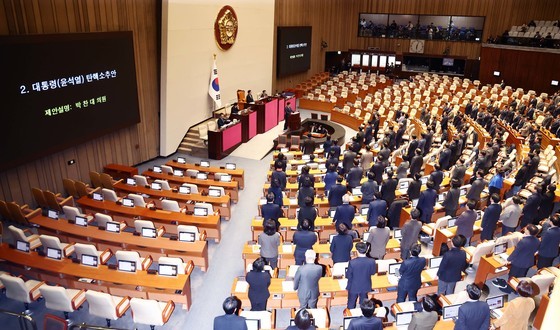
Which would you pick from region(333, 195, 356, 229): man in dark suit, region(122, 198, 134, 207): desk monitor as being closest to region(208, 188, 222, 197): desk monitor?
region(122, 198, 134, 207): desk monitor

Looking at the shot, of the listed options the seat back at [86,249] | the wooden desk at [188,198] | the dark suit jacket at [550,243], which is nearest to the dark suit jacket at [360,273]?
the dark suit jacket at [550,243]

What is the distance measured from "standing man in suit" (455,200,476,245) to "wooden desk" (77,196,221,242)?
5309mm

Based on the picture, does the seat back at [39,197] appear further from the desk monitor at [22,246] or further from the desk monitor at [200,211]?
the desk monitor at [200,211]

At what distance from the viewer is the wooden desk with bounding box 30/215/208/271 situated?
28.8 ft

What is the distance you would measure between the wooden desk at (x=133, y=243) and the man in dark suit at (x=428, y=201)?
5.02 metres

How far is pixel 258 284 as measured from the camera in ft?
22.3

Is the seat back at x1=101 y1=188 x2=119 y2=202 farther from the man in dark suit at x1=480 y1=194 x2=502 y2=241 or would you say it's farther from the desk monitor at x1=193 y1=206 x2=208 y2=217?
the man in dark suit at x1=480 y1=194 x2=502 y2=241

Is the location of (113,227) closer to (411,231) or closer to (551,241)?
(411,231)

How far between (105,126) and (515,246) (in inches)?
460

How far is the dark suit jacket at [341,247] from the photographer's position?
7.80 m

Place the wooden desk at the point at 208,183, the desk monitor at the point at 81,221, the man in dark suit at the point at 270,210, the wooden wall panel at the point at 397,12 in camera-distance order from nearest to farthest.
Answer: the man in dark suit at the point at 270,210
the desk monitor at the point at 81,221
the wooden desk at the point at 208,183
the wooden wall panel at the point at 397,12

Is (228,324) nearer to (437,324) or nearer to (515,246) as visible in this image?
(437,324)

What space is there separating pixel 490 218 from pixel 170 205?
7.26 meters

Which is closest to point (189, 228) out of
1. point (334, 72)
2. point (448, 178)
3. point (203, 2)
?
point (448, 178)
